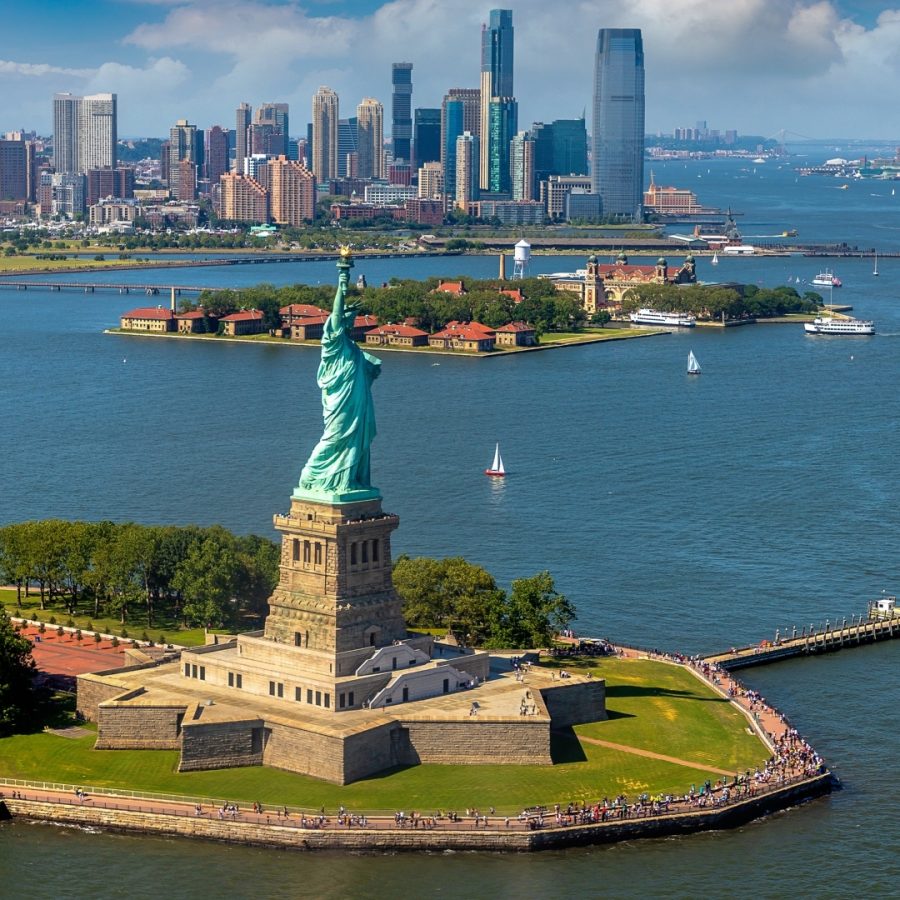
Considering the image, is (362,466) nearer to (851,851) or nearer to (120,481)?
(851,851)

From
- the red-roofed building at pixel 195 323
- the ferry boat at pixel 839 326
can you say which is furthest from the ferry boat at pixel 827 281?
the red-roofed building at pixel 195 323

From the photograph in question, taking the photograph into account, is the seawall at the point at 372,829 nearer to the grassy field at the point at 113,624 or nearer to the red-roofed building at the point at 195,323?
the grassy field at the point at 113,624

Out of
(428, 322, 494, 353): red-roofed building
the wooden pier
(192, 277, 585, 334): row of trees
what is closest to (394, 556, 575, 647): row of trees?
the wooden pier

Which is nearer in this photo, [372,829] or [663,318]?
[372,829]

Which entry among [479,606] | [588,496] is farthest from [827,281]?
[479,606]

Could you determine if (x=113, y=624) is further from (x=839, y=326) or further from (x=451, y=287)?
(x=451, y=287)

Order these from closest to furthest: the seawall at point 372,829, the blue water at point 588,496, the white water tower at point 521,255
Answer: the blue water at point 588,496, the seawall at point 372,829, the white water tower at point 521,255

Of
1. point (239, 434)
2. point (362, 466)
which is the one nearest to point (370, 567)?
point (362, 466)
